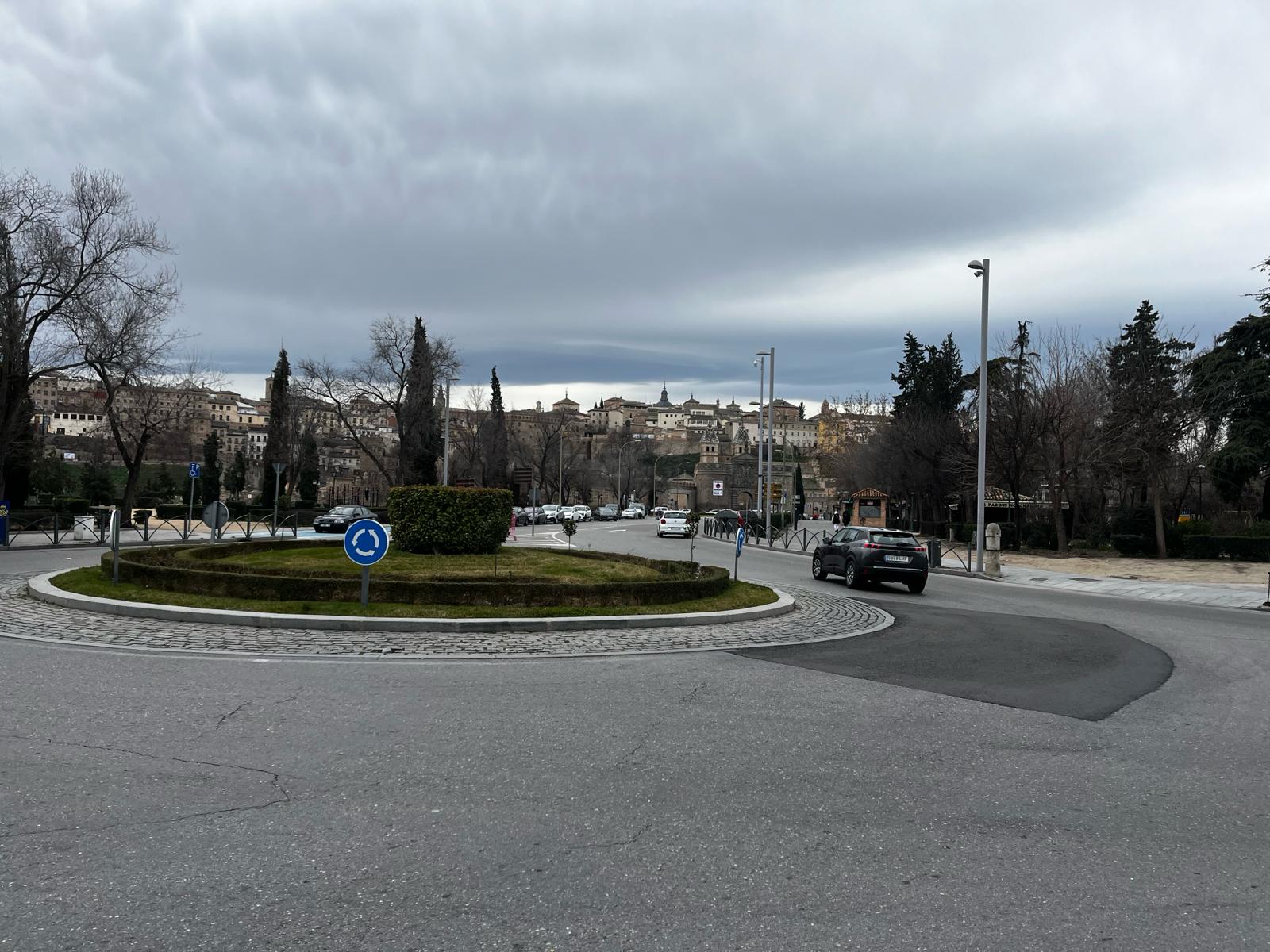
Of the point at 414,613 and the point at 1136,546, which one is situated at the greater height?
the point at 1136,546

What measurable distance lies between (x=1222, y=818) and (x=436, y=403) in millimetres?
62233

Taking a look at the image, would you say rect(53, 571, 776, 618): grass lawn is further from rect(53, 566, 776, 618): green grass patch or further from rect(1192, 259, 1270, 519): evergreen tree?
rect(1192, 259, 1270, 519): evergreen tree

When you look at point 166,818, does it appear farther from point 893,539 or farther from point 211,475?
point 211,475

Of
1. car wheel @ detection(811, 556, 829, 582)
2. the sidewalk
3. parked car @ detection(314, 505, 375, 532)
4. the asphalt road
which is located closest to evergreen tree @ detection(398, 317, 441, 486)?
parked car @ detection(314, 505, 375, 532)

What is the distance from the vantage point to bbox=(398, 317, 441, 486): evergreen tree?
5816 centimetres

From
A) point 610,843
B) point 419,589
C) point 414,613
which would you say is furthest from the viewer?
point 419,589

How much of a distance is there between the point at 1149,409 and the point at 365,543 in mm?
35856

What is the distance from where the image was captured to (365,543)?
11.5 metres

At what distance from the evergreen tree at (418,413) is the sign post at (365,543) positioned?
4676 cm

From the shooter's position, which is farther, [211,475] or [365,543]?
[211,475]

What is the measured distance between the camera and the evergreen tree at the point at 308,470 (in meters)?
68.7

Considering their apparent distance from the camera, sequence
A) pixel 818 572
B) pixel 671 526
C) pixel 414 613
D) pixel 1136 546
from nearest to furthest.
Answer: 1. pixel 414 613
2. pixel 818 572
3. pixel 1136 546
4. pixel 671 526

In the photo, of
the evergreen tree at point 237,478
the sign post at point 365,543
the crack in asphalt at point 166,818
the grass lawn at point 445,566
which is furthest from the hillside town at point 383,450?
the crack in asphalt at point 166,818

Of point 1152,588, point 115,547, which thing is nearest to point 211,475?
point 115,547
